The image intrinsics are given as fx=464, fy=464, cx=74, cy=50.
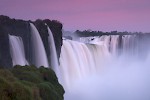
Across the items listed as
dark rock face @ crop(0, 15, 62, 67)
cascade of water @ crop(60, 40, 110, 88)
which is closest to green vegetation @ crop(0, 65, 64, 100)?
dark rock face @ crop(0, 15, 62, 67)

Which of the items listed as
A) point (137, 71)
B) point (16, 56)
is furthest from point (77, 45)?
point (137, 71)

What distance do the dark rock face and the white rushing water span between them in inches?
106

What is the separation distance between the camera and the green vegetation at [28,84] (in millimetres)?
13773

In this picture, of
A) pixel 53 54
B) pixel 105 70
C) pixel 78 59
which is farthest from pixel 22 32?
pixel 105 70

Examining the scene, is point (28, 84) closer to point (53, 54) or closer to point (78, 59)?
point (53, 54)

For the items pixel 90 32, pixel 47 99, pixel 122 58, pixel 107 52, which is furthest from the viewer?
pixel 90 32

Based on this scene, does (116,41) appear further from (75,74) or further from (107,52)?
(75,74)

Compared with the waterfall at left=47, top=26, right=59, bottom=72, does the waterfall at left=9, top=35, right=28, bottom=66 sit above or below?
above

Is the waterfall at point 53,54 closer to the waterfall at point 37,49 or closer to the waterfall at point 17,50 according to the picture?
the waterfall at point 37,49

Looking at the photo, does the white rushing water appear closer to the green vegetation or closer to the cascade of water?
the cascade of water

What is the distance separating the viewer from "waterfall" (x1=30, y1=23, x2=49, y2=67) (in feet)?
107

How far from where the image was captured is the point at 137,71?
216ft

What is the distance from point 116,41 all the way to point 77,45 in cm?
1637

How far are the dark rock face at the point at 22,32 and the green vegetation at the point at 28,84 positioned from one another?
16.9ft
